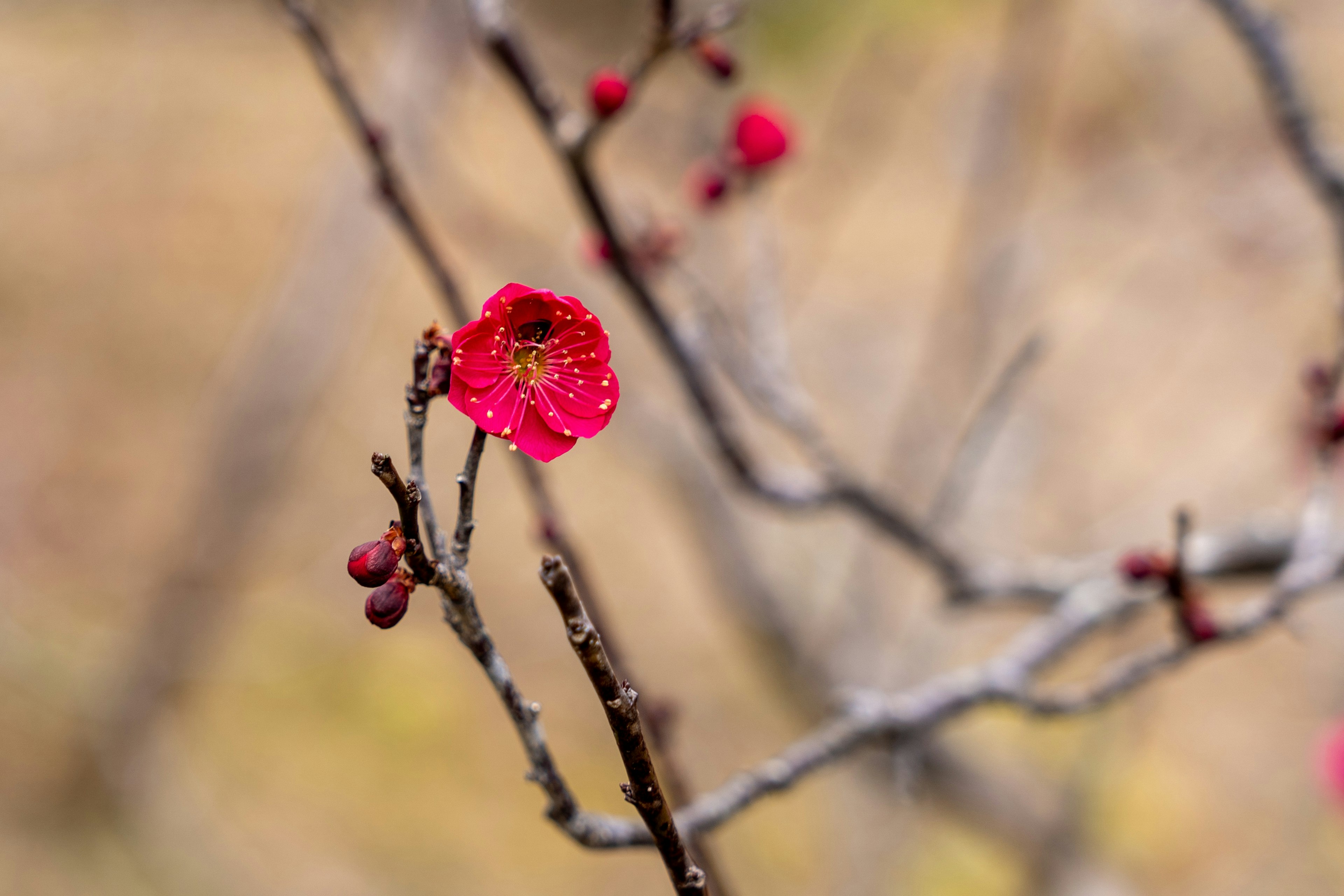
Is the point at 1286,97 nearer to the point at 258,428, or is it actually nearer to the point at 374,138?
the point at 374,138

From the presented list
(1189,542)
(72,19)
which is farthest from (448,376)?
(72,19)

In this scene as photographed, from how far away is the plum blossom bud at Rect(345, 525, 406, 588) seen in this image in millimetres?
495

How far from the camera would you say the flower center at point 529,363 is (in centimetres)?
61

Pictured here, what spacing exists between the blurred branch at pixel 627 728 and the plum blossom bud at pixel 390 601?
0.41 feet

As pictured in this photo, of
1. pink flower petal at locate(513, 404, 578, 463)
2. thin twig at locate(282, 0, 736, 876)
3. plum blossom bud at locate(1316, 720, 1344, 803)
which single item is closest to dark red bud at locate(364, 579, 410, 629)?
pink flower petal at locate(513, 404, 578, 463)

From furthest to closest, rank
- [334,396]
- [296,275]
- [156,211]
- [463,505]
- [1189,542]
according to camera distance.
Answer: [156,211]
[334,396]
[296,275]
[1189,542]
[463,505]

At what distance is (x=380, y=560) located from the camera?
50 cm

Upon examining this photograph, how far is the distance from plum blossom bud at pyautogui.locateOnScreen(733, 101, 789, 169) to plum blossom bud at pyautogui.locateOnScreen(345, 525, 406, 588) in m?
1.08

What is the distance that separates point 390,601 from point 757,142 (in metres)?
1.11

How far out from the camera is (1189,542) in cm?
152

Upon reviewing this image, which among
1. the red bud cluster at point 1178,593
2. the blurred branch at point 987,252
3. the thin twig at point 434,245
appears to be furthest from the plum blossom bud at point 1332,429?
the blurred branch at point 987,252

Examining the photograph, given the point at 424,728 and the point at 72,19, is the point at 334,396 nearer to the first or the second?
the point at 424,728

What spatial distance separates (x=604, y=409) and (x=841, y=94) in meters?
5.21

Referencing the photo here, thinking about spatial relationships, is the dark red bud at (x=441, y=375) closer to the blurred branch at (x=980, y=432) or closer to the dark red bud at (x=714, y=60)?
the dark red bud at (x=714, y=60)
